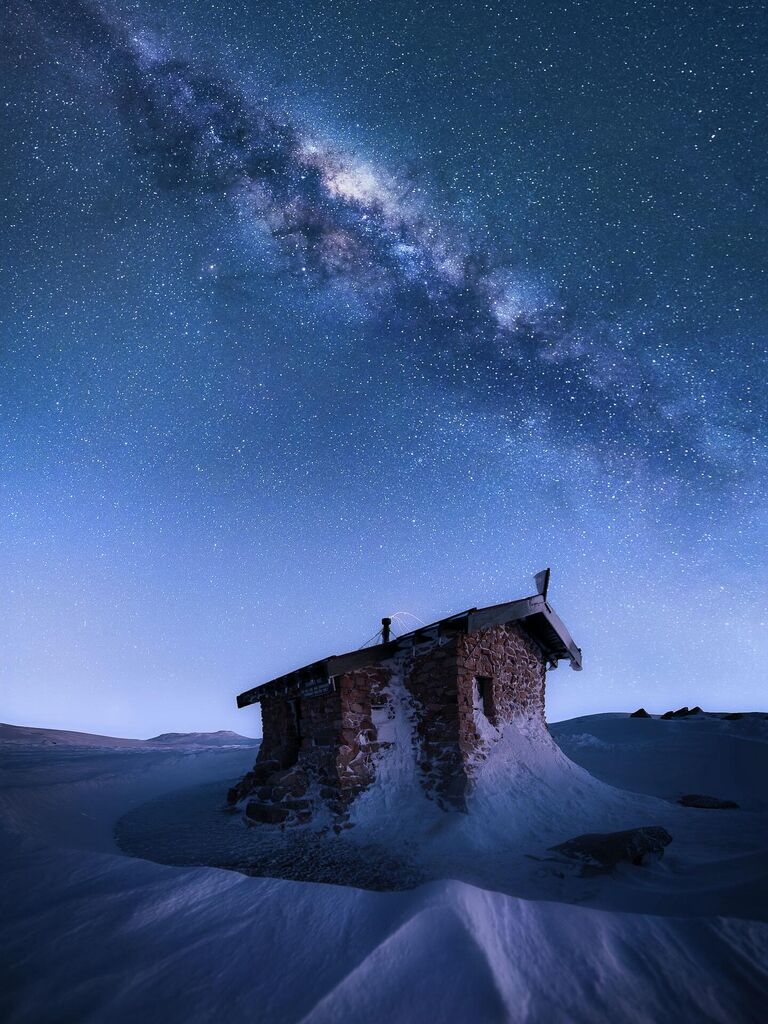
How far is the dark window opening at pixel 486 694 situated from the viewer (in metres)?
9.88

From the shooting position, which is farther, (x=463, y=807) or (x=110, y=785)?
(x=110, y=785)

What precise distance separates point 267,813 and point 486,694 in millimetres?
5134

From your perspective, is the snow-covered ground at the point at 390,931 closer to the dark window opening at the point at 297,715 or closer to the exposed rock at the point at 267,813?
the exposed rock at the point at 267,813

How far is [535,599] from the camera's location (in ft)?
35.2

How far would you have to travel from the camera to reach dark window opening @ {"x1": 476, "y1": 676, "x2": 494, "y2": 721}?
32.4 ft

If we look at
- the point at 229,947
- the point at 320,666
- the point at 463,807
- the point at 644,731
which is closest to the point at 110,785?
the point at 320,666

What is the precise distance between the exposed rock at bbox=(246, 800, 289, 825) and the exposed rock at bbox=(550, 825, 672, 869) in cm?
526

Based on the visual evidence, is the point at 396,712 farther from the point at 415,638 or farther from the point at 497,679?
the point at 497,679

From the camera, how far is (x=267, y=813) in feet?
30.6

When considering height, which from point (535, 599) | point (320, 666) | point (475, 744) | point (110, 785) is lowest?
point (110, 785)

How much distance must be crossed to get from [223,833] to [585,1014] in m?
8.08

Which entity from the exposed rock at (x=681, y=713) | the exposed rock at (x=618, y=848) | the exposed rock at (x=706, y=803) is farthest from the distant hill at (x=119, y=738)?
the exposed rock at (x=618, y=848)

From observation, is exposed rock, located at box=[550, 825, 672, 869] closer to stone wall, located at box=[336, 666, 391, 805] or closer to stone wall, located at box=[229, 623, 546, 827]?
stone wall, located at box=[229, 623, 546, 827]

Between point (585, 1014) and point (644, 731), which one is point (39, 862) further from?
point (644, 731)
